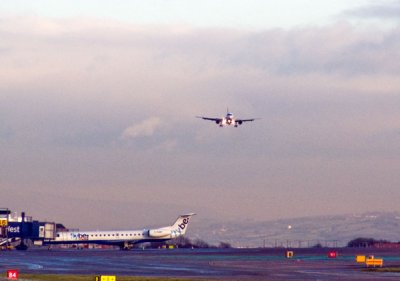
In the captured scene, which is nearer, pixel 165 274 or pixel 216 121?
pixel 165 274

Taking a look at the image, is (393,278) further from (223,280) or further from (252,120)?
(252,120)

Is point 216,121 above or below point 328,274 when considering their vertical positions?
above

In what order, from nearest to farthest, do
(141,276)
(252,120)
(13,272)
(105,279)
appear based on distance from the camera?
(105,279) → (13,272) → (141,276) → (252,120)

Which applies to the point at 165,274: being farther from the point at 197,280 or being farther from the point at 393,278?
the point at 393,278

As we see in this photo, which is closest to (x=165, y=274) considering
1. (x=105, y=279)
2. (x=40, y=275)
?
(x=40, y=275)

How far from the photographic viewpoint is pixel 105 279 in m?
60.8

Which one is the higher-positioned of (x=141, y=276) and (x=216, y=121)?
(x=216, y=121)

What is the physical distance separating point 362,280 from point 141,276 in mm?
17697

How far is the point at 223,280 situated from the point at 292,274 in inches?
458

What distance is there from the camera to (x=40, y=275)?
8119 cm

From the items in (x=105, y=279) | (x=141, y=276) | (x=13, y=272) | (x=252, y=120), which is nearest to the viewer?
(x=105, y=279)

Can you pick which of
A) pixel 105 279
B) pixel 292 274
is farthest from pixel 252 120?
pixel 105 279

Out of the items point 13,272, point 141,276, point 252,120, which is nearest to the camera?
point 13,272

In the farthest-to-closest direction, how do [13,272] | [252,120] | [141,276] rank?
[252,120], [141,276], [13,272]
